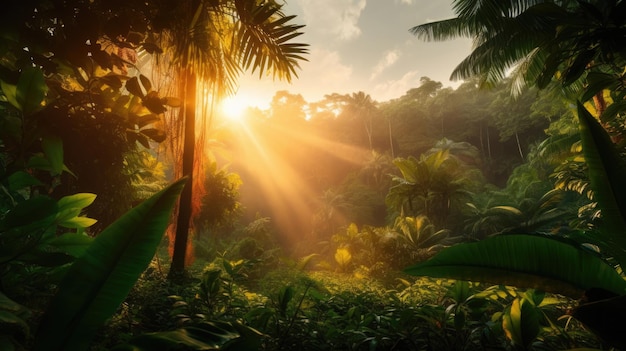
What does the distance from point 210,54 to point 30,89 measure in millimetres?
3857

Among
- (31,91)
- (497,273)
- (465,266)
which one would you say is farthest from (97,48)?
(497,273)

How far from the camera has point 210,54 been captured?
435cm

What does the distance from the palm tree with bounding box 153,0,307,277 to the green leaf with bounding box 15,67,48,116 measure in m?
1.49

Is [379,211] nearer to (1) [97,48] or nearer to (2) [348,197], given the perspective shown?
(2) [348,197]

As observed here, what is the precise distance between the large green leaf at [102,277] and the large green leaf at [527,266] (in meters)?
0.74

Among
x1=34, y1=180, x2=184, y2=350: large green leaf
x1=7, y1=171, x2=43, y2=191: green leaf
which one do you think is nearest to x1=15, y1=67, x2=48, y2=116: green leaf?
x1=7, y1=171, x2=43, y2=191: green leaf

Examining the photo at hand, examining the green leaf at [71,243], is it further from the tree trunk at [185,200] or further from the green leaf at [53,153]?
the tree trunk at [185,200]

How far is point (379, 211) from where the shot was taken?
23078 millimetres

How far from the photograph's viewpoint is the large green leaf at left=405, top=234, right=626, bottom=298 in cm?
87

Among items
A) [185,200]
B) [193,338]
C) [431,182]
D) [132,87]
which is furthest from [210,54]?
[431,182]

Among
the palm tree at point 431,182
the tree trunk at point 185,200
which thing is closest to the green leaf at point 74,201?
the tree trunk at point 185,200

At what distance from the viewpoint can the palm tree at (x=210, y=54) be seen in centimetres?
260

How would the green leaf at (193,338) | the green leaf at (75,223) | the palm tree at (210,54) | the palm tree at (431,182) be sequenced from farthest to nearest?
the palm tree at (431,182) < the palm tree at (210,54) < the green leaf at (75,223) < the green leaf at (193,338)

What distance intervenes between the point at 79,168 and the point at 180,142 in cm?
353
